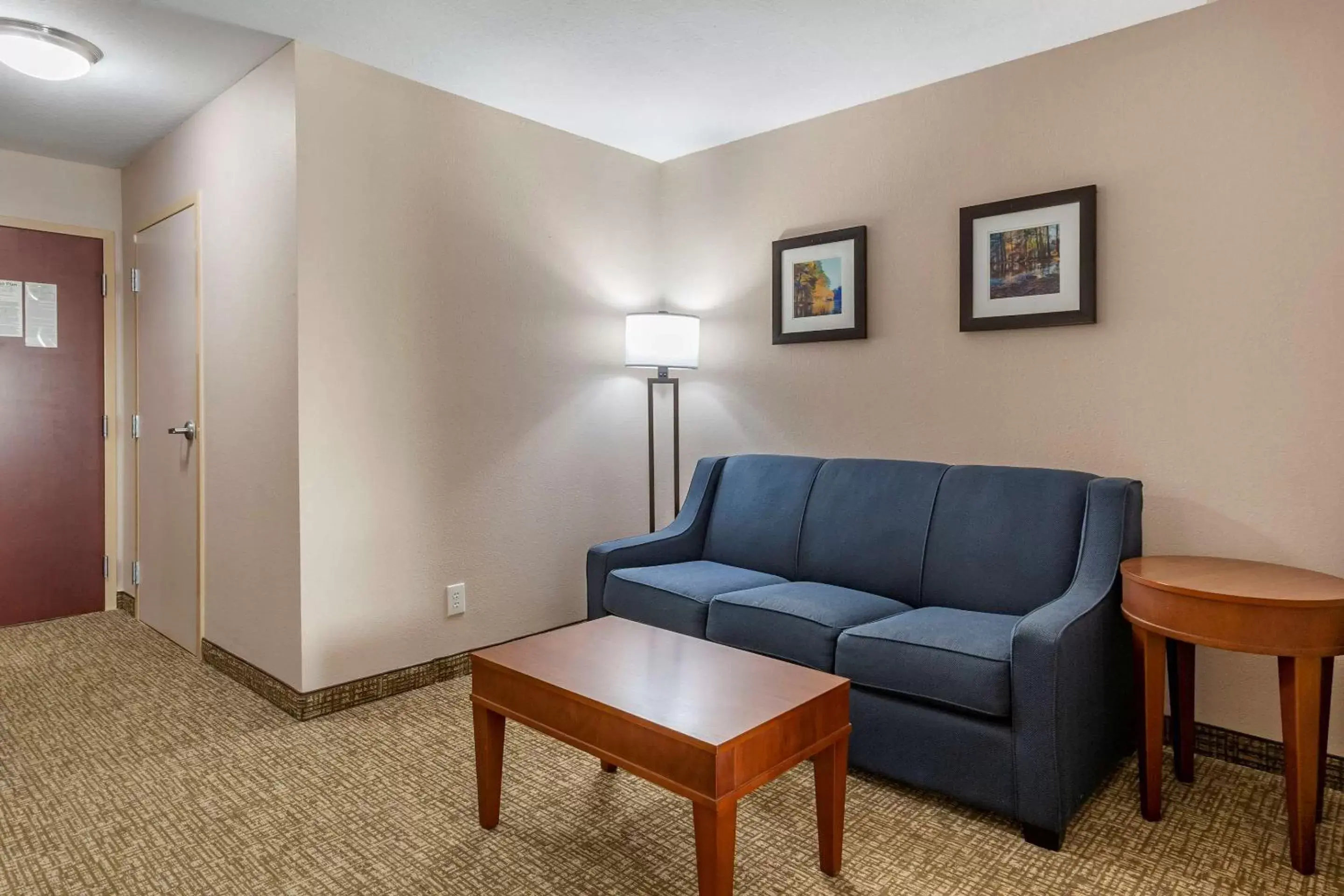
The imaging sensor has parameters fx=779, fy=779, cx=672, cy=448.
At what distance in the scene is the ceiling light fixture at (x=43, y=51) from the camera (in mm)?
2527

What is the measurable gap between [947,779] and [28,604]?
4449mm

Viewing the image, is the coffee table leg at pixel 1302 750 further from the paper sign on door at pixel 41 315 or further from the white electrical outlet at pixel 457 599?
the paper sign on door at pixel 41 315

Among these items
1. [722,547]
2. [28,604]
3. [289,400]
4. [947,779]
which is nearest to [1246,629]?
[947,779]

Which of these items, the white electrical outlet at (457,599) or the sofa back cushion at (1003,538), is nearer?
the sofa back cushion at (1003,538)

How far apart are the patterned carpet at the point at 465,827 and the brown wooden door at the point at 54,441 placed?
1.58 meters

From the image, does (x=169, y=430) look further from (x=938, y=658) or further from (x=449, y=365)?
(x=938, y=658)

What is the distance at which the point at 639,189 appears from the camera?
396 centimetres

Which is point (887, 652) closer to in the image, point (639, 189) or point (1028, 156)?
point (1028, 156)

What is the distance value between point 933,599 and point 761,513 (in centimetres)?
81

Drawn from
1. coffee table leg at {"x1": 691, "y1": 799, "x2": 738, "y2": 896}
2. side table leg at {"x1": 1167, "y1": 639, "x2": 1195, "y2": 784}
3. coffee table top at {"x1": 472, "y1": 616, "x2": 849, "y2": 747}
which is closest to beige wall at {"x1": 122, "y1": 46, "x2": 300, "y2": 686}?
coffee table top at {"x1": 472, "y1": 616, "x2": 849, "y2": 747}

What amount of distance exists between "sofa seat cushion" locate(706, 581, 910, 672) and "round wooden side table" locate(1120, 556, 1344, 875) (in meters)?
0.73

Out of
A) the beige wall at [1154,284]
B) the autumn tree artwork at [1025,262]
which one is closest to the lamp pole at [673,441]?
the beige wall at [1154,284]

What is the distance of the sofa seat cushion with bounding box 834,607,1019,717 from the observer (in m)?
2.00

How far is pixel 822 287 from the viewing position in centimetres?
337
